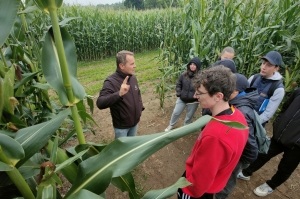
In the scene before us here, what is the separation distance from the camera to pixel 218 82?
4.38 ft

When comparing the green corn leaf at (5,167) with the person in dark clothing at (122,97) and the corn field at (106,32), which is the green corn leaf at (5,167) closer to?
the person in dark clothing at (122,97)

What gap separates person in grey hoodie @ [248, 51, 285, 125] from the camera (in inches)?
91.3

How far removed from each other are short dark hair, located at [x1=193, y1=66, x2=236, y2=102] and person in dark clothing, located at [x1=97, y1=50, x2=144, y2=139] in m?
0.96

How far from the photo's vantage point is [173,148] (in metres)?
3.23

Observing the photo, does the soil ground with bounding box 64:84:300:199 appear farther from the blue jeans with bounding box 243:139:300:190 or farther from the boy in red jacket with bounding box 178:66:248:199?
the boy in red jacket with bounding box 178:66:248:199

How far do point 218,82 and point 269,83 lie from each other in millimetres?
1556

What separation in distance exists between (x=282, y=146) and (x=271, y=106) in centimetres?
51

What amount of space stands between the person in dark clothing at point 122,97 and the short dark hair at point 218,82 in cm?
96

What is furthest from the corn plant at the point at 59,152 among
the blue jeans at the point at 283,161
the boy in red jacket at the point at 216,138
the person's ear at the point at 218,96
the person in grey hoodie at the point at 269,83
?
the person in grey hoodie at the point at 269,83

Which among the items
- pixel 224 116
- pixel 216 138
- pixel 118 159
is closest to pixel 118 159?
pixel 118 159

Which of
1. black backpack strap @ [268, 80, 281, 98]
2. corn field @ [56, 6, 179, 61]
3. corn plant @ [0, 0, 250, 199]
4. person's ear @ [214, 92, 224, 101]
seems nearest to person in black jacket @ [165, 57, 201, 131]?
black backpack strap @ [268, 80, 281, 98]

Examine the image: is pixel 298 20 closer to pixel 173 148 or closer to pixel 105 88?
pixel 173 148

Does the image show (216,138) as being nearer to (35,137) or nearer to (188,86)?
(35,137)

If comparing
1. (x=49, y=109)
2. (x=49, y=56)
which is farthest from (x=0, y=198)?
(x=49, y=109)
